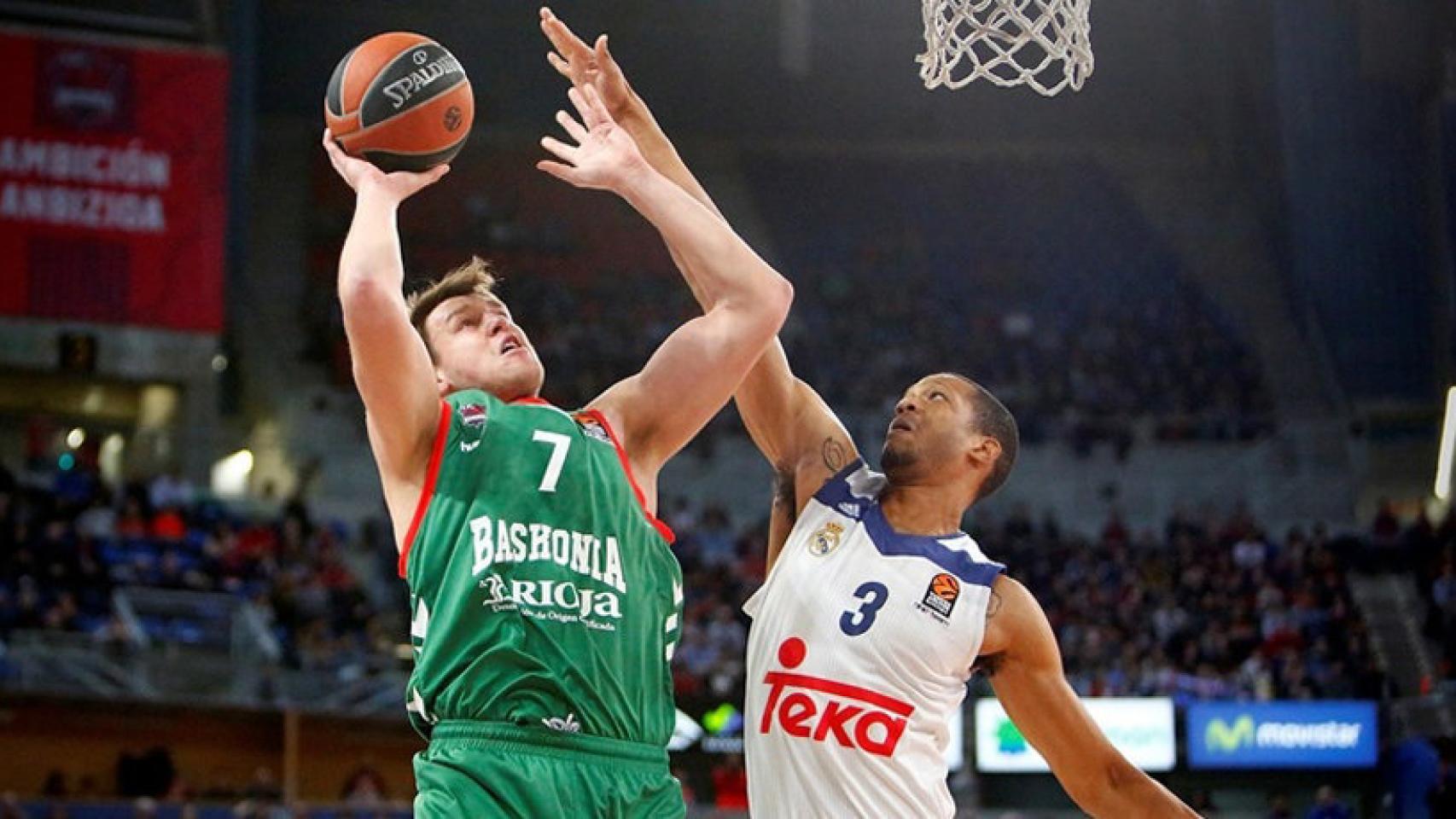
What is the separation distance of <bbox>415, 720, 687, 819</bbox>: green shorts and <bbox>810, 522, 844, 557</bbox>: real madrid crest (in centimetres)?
126

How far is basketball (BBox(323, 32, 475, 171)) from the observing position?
13.8 feet

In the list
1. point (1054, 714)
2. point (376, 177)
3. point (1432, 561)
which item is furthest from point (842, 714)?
point (1432, 561)

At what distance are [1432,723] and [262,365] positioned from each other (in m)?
16.5

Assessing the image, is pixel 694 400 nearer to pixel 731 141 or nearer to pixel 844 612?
pixel 844 612

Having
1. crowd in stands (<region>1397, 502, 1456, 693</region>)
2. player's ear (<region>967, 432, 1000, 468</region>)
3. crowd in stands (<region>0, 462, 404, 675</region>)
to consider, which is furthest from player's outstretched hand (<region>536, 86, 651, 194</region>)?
crowd in stands (<region>1397, 502, 1456, 693</region>)

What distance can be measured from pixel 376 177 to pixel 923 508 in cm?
182

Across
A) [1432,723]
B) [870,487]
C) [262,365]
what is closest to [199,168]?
[262,365]

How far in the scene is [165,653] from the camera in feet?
60.1

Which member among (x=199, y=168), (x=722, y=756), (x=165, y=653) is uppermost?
(x=199, y=168)

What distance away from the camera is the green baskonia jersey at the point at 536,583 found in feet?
12.5

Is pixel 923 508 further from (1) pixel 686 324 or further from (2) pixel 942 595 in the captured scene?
(1) pixel 686 324

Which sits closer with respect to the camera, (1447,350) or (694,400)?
(694,400)

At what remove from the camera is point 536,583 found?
12.7 feet

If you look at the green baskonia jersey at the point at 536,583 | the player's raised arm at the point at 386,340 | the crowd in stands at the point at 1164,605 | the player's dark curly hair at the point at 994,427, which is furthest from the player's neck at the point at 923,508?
the crowd in stands at the point at 1164,605
